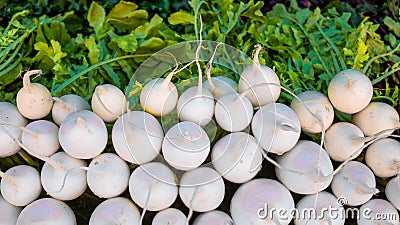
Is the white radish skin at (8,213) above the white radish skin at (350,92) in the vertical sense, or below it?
below

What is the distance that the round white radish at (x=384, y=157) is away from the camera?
1.07 meters

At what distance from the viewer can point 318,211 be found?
1025mm

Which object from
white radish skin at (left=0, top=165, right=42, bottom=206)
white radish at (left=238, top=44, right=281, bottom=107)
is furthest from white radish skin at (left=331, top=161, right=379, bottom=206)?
white radish skin at (left=0, top=165, right=42, bottom=206)

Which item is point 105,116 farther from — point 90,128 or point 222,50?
point 222,50

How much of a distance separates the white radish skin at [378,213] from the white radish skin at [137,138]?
532 millimetres

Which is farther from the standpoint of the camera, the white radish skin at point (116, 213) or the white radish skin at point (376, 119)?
the white radish skin at point (376, 119)

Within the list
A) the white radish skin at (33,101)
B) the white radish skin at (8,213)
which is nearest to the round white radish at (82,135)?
the white radish skin at (33,101)

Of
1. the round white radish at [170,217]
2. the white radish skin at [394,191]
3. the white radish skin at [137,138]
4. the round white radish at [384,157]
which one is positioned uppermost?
the white radish skin at [137,138]

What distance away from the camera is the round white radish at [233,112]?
1.00 metres

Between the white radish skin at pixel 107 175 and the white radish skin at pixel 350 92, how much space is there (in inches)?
21.8

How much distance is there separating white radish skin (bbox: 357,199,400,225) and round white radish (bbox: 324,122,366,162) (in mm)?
132

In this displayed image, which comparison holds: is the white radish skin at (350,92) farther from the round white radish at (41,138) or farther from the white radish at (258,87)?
the round white radish at (41,138)

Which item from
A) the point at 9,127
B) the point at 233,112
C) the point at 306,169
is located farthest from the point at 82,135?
the point at 306,169

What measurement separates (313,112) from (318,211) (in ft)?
0.79
